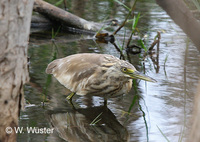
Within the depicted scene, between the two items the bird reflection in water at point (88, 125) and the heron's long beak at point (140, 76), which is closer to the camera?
the bird reflection in water at point (88, 125)

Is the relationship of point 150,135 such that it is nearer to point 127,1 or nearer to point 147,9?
point 147,9

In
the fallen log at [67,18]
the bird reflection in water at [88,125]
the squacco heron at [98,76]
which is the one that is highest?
the fallen log at [67,18]

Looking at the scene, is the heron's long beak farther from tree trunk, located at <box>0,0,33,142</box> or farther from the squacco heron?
tree trunk, located at <box>0,0,33,142</box>

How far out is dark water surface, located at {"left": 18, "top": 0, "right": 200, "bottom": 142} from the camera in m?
4.43

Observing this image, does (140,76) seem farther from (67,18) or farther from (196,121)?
(67,18)

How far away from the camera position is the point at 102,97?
5578 mm

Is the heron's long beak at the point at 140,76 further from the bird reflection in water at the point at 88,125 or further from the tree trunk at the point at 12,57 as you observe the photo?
the tree trunk at the point at 12,57

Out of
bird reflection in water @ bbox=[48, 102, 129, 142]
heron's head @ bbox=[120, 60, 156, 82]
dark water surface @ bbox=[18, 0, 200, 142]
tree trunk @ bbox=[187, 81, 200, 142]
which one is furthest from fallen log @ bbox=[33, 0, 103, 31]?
tree trunk @ bbox=[187, 81, 200, 142]

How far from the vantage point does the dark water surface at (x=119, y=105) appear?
4430 millimetres

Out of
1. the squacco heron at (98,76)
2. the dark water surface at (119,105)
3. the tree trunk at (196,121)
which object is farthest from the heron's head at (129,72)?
the tree trunk at (196,121)

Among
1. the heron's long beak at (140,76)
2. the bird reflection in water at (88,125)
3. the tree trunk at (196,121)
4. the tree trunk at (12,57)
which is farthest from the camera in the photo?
the heron's long beak at (140,76)

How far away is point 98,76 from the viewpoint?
16.3 ft

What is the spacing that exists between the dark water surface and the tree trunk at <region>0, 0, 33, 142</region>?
44.5 inches

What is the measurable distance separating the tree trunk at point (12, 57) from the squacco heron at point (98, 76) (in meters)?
1.96
